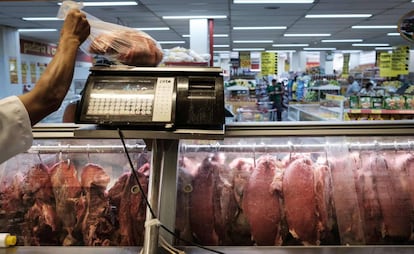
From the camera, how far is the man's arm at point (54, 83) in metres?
0.88

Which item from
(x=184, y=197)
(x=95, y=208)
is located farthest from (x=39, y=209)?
(x=184, y=197)

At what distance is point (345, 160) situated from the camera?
1.75m

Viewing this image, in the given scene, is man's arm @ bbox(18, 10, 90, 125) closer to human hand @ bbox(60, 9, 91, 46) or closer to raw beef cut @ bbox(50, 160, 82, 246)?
human hand @ bbox(60, 9, 91, 46)

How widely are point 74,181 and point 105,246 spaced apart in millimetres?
346

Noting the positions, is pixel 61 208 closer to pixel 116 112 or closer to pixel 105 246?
pixel 105 246

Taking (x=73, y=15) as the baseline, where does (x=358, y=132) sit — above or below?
below

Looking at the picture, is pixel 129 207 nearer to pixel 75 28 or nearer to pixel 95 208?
pixel 95 208

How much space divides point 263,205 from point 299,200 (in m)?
0.15

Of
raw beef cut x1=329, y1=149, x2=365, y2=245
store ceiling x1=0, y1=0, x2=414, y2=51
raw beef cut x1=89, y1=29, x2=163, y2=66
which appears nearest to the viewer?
raw beef cut x1=89, y1=29, x2=163, y2=66

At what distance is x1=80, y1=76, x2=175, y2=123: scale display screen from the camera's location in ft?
4.22

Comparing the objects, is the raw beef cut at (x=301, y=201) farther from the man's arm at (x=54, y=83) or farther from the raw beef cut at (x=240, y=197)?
the man's arm at (x=54, y=83)

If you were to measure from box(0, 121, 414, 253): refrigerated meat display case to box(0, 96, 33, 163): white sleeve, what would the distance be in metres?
0.69

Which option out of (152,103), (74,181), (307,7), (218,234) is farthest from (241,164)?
(307,7)

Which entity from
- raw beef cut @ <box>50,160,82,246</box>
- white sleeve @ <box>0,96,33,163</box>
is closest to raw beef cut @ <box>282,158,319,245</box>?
raw beef cut @ <box>50,160,82,246</box>
